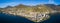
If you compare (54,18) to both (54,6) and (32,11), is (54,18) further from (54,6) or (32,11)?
(32,11)

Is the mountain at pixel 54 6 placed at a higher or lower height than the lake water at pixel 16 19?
higher

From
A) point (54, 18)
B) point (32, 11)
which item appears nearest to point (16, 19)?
point (32, 11)

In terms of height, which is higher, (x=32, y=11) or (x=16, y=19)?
(x=32, y=11)

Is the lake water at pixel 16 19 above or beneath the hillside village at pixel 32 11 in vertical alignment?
beneath

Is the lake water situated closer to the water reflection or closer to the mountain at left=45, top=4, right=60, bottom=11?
the water reflection

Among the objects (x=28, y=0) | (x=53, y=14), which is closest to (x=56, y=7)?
(x=53, y=14)

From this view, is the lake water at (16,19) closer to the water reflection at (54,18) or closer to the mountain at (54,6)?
the water reflection at (54,18)

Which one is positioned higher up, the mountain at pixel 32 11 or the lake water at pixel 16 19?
the mountain at pixel 32 11

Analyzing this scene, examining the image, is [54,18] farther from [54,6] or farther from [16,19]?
[16,19]

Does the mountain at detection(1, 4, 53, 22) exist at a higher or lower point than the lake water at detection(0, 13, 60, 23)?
higher

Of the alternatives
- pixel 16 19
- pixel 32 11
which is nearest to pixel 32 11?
pixel 32 11

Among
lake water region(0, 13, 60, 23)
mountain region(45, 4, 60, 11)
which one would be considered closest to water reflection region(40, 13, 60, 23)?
lake water region(0, 13, 60, 23)

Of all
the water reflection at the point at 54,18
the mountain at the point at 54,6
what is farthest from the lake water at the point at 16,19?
the mountain at the point at 54,6
